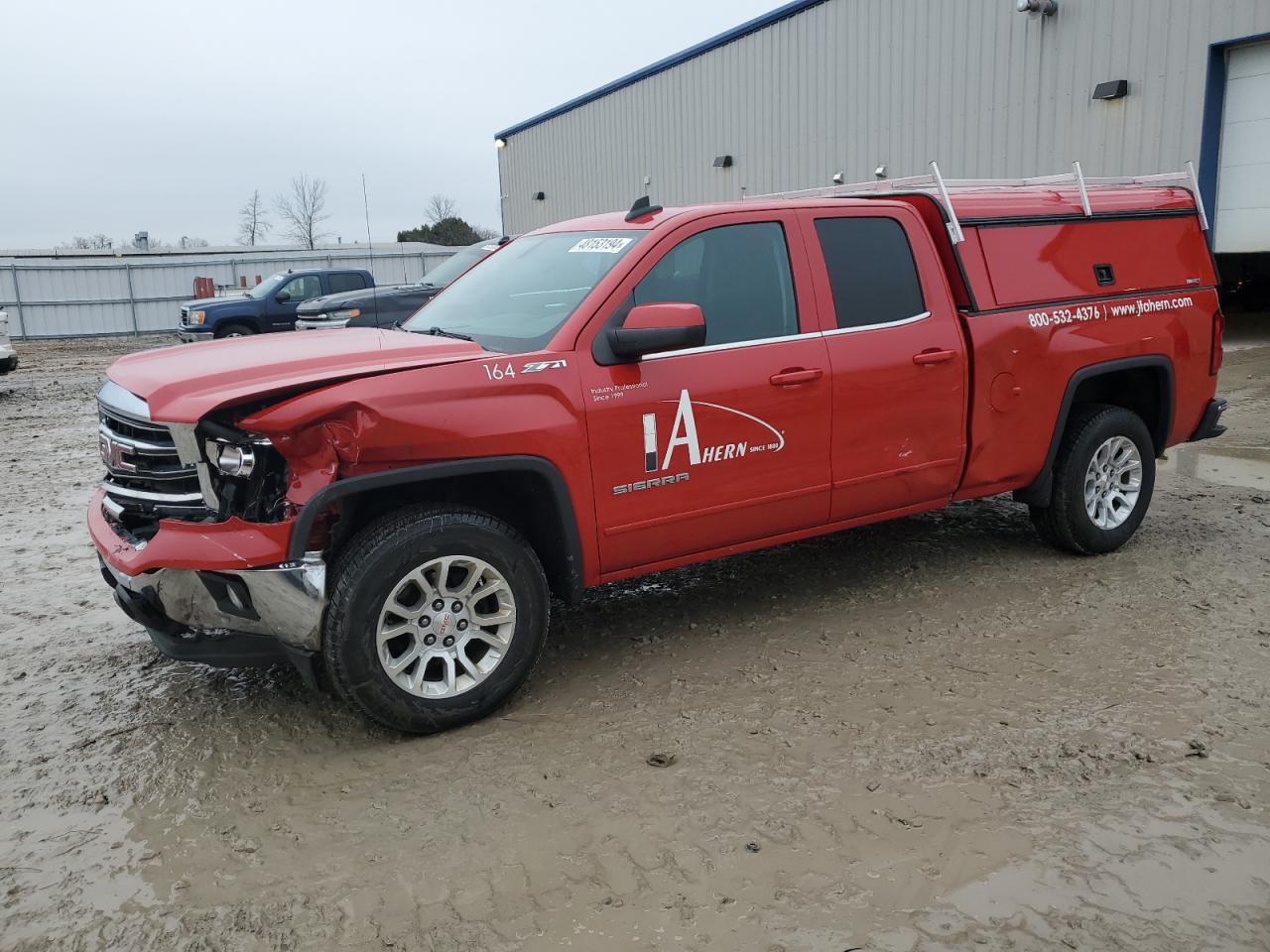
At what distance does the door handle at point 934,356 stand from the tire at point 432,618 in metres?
2.09

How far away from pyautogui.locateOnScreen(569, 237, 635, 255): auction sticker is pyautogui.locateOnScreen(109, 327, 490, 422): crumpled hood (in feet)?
2.39

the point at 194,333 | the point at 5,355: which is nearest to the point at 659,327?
the point at 5,355

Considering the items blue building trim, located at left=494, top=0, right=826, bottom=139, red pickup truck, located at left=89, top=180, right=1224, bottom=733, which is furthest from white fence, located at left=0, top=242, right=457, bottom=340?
red pickup truck, located at left=89, top=180, right=1224, bottom=733

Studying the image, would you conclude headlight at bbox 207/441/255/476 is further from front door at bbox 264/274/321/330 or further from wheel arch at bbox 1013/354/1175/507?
front door at bbox 264/274/321/330

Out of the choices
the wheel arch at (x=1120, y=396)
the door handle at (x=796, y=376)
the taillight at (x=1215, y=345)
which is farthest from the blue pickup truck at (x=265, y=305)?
the door handle at (x=796, y=376)

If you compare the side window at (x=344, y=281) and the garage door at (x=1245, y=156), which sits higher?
the garage door at (x=1245, y=156)

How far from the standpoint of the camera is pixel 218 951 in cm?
256

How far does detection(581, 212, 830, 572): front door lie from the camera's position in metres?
3.91

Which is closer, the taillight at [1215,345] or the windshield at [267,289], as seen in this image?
the taillight at [1215,345]

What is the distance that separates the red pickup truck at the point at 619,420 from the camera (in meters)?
3.41

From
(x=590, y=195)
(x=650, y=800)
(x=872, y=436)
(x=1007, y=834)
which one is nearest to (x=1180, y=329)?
(x=872, y=436)

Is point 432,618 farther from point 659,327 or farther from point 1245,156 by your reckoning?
point 1245,156

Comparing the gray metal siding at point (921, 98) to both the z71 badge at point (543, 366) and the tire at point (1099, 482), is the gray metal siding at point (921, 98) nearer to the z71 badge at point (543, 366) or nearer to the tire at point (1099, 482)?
the tire at point (1099, 482)

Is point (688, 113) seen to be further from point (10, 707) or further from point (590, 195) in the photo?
point (10, 707)
